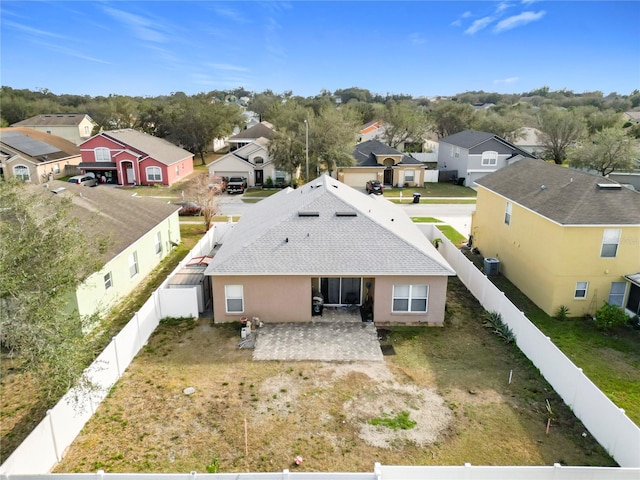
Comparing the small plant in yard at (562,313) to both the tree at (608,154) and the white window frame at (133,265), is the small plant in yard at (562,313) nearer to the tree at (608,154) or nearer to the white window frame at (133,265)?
the white window frame at (133,265)

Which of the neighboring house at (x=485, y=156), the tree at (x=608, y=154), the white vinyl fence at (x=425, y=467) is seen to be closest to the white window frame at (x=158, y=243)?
the white vinyl fence at (x=425, y=467)

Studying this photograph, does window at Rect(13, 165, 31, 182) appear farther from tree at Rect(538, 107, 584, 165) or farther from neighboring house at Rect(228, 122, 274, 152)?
tree at Rect(538, 107, 584, 165)

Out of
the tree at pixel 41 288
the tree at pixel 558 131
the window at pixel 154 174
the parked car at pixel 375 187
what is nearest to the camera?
the tree at pixel 41 288

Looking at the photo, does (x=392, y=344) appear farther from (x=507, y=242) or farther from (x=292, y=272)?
(x=507, y=242)

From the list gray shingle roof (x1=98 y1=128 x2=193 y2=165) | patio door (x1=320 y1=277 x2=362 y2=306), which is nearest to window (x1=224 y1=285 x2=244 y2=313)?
patio door (x1=320 y1=277 x2=362 y2=306)

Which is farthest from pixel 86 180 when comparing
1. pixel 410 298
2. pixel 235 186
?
pixel 410 298

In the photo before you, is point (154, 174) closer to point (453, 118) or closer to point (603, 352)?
point (603, 352)

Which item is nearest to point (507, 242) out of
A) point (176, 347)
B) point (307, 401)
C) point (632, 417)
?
point (632, 417)
